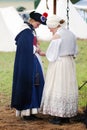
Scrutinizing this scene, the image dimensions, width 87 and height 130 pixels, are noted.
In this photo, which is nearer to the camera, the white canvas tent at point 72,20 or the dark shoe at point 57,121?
the dark shoe at point 57,121

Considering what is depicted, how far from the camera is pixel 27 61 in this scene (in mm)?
7676

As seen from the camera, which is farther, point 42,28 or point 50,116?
point 42,28

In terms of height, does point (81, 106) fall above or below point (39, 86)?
below

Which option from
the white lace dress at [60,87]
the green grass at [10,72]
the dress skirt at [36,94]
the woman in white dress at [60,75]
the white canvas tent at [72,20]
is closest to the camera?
the woman in white dress at [60,75]

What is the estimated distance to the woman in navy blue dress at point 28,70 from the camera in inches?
300

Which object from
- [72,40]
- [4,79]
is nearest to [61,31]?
[72,40]

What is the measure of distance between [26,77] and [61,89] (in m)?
0.64

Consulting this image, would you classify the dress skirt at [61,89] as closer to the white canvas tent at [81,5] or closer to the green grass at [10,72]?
the green grass at [10,72]

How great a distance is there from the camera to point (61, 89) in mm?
7418

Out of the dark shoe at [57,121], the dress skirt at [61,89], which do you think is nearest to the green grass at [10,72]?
the dark shoe at [57,121]

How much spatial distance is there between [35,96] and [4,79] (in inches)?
235

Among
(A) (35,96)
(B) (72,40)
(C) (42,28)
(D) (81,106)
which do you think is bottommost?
(C) (42,28)

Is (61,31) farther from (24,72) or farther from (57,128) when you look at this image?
(57,128)

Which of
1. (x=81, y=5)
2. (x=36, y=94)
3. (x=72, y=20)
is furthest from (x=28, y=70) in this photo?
(x=81, y=5)
